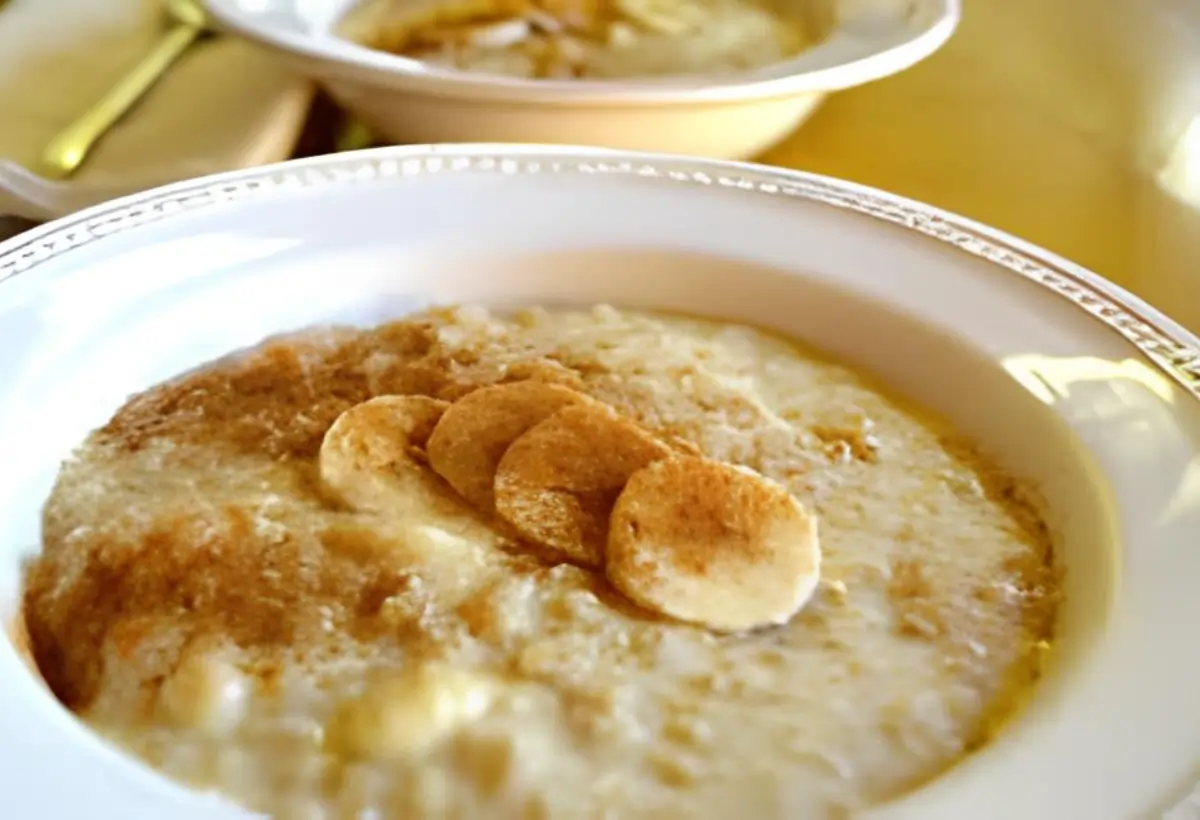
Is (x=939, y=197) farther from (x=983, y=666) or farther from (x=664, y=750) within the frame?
(x=664, y=750)

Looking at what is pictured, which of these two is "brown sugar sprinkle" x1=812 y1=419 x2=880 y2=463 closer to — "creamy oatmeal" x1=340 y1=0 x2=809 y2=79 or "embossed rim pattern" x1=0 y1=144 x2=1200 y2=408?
"embossed rim pattern" x1=0 y1=144 x2=1200 y2=408

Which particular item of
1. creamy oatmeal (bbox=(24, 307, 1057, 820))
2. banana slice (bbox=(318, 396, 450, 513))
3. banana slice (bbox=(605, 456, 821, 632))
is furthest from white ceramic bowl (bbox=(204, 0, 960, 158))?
banana slice (bbox=(605, 456, 821, 632))

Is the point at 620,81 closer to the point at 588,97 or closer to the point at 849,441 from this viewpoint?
the point at 588,97

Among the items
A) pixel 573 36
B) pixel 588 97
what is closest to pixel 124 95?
pixel 573 36

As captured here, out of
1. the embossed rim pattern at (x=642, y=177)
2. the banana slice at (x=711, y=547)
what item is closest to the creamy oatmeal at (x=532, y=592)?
the banana slice at (x=711, y=547)

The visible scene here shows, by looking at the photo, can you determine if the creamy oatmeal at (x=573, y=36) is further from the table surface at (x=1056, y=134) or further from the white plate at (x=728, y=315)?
the white plate at (x=728, y=315)

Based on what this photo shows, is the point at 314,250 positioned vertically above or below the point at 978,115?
below

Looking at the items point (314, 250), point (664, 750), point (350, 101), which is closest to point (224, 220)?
point (314, 250)
